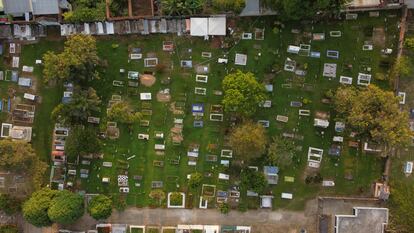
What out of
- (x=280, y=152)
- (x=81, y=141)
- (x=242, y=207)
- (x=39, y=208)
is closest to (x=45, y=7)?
(x=81, y=141)

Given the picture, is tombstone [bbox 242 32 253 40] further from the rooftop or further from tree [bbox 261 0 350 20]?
the rooftop

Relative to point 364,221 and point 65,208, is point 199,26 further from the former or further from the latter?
point 364,221

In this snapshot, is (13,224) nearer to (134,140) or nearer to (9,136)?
(9,136)

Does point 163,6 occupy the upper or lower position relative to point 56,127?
upper

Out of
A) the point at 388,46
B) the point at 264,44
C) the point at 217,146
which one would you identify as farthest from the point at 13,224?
the point at 388,46

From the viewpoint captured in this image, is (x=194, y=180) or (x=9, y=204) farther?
(x=9, y=204)
